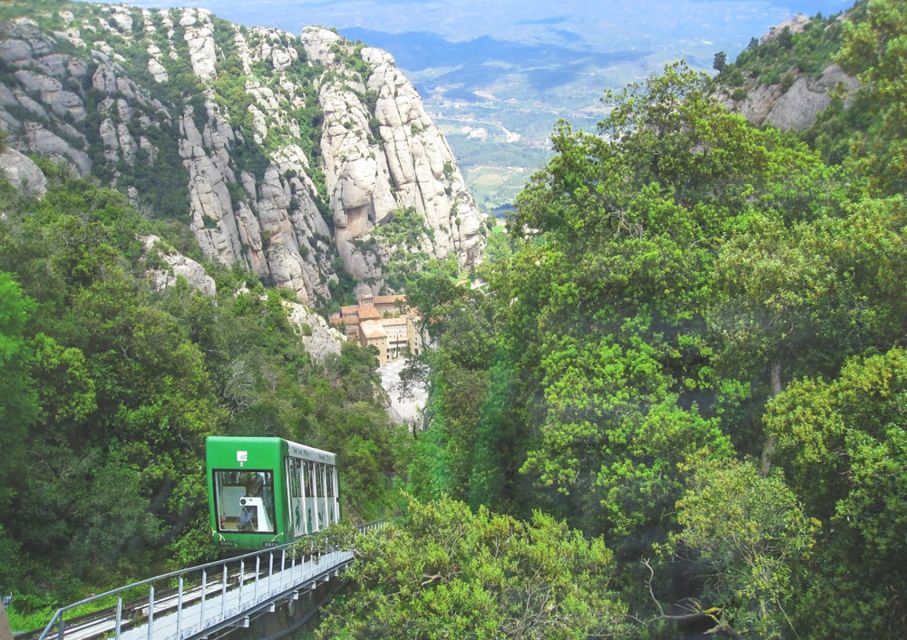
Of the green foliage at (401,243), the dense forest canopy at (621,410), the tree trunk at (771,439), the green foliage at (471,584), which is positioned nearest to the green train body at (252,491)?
the dense forest canopy at (621,410)

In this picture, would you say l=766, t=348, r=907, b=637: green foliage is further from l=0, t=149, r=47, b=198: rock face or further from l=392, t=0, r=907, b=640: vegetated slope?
l=0, t=149, r=47, b=198: rock face

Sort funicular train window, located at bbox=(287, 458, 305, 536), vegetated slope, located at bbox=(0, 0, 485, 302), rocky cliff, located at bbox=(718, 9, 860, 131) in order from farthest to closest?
vegetated slope, located at bbox=(0, 0, 485, 302) < rocky cliff, located at bbox=(718, 9, 860, 131) < funicular train window, located at bbox=(287, 458, 305, 536)

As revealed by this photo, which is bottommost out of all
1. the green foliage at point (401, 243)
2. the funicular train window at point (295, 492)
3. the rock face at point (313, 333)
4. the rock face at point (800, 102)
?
the funicular train window at point (295, 492)

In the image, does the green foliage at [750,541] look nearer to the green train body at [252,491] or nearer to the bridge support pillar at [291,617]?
the bridge support pillar at [291,617]

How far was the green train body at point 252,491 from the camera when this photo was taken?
57.3 ft

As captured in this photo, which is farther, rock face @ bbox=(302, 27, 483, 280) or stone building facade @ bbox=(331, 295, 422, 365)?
rock face @ bbox=(302, 27, 483, 280)

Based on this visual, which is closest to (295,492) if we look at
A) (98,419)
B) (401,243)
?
(98,419)

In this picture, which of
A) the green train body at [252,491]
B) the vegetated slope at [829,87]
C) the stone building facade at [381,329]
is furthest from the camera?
the stone building facade at [381,329]

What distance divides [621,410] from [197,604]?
28.0ft

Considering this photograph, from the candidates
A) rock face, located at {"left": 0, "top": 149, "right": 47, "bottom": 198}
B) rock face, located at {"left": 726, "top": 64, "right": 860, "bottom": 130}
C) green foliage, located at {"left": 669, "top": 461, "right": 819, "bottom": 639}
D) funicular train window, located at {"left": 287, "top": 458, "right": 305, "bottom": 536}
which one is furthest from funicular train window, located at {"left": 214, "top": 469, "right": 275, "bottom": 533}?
rock face, located at {"left": 726, "top": 64, "right": 860, "bottom": 130}

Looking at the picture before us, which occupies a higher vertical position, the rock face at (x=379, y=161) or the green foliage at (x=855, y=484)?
the rock face at (x=379, y=161)

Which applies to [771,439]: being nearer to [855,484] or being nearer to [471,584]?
[855,484]

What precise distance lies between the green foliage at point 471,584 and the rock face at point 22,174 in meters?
43.0

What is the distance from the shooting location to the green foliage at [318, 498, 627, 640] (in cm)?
1205
